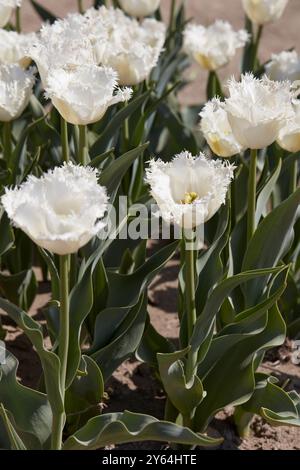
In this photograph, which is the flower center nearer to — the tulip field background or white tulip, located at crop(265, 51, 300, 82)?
the tulip field background

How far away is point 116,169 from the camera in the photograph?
2.16 metres

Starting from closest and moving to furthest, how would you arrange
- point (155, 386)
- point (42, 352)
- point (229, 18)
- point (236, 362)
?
point (42, 352) → point (236, 362) → point (155, 386) → point (229, 18)

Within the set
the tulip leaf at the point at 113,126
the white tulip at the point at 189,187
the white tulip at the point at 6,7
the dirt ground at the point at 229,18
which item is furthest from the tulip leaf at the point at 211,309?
the dirt ground at the point at 229,18

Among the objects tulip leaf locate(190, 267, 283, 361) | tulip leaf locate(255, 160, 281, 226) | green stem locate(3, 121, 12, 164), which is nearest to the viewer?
tulip leaf locate(190, 267, 283, 361)

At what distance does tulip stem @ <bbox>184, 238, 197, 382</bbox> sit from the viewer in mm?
2051

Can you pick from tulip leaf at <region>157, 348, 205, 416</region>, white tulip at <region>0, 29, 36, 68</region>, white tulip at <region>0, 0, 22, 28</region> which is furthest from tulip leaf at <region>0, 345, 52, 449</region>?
white tulip at <region>0, 0, 22, 28</region>

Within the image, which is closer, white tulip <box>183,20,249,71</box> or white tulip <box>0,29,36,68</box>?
white tulip <box>0,29,36,68</box>

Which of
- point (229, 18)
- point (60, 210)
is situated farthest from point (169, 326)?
point (229, 18)

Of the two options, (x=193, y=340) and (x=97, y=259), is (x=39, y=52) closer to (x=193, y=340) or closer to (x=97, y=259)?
(x=97, y=259)

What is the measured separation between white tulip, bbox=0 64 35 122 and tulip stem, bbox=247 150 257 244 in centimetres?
66

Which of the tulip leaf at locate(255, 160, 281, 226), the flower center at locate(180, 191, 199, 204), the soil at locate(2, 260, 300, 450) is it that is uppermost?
the flower center at locate(180, 191, 199, 204)

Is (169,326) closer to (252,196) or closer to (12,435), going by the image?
(252,196)

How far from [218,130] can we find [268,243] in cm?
29

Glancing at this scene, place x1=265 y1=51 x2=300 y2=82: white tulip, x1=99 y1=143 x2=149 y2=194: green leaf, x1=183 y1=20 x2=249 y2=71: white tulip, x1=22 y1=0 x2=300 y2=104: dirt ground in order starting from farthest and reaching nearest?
x1=22 y1=0 x2=300 y2=104: dirt ground < x1=183 y1=20 x2=249 y2=71: white tulip < x1=265 y1=51 x2=300 y2=82: white tulip < x1=99 y1=143 x2=149 y2=194: green leaf
